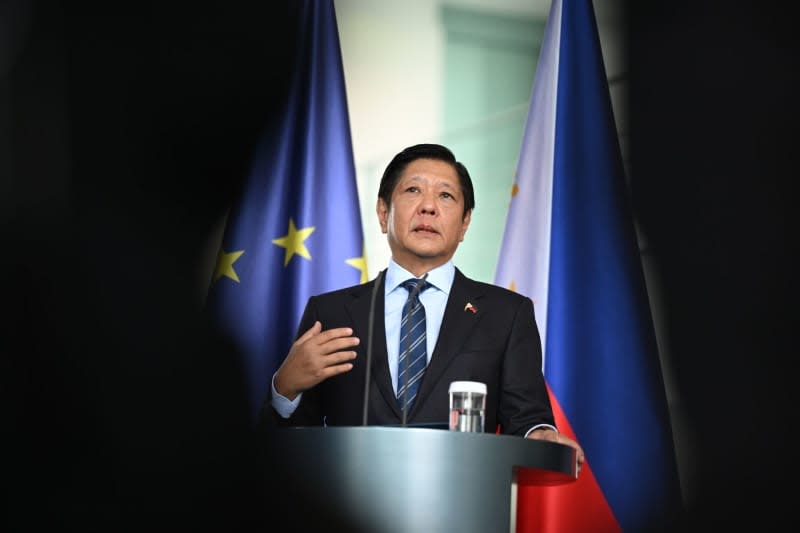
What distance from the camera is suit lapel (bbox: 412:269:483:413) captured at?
7.11 ft

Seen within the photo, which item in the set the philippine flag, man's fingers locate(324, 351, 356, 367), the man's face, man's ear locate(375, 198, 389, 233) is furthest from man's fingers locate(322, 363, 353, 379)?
the philippine flag

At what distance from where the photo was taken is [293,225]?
3.21 metres

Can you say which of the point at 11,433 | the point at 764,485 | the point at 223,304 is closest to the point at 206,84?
the point at 223,304

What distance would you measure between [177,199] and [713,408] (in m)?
1.85

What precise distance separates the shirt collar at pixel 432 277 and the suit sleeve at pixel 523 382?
0.17 m

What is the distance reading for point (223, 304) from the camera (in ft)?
10.3

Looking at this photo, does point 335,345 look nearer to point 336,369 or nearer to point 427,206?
point 336,369

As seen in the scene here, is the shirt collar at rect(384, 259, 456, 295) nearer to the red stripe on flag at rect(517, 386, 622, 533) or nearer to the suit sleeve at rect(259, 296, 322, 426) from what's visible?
the suit sleeve at rect(259, 296, 322, 426)

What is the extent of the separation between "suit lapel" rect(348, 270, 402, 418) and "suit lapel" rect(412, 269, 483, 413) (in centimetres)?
6

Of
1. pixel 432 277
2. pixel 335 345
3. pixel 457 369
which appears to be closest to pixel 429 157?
pixel 432 277

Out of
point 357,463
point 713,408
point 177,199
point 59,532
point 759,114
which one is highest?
point 759,114

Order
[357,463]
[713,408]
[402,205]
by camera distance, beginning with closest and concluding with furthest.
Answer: [357,463] < [402,205] < [713,408]

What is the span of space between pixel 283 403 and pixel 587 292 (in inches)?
50.1

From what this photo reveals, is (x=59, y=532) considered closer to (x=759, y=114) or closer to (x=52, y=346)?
(x=52, y=346)
